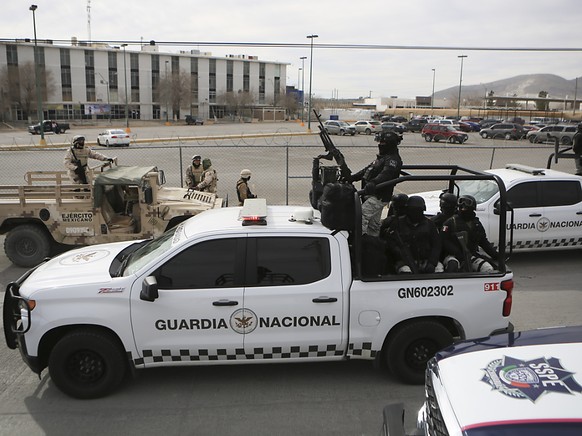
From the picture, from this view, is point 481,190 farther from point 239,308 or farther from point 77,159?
point 77,159

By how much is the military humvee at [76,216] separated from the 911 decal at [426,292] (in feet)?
16.7

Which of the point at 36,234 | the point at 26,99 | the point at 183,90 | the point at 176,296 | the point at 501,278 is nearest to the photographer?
the point at 176,296

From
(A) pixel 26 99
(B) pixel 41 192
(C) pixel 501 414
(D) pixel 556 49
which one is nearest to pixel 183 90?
(A) pixel 26 99

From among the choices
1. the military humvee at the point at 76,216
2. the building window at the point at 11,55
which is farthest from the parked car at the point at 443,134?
the building window at the point at 11,55

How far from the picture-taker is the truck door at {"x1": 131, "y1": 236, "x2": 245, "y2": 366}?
4.98m

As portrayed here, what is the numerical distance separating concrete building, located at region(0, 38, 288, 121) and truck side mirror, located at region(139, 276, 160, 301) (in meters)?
82.9

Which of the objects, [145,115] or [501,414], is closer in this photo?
[501,414]

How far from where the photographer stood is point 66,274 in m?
5.27

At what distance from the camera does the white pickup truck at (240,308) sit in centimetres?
497

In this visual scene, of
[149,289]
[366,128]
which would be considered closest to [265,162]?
[149,289]

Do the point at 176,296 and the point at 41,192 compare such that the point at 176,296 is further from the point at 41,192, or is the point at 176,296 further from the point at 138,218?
the point at 41,192

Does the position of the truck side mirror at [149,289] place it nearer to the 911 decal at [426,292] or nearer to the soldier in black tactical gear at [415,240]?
the 911 decal at [426,292]

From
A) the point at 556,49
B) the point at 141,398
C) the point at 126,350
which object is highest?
the point at 556,49

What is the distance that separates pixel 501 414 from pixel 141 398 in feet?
11.4
